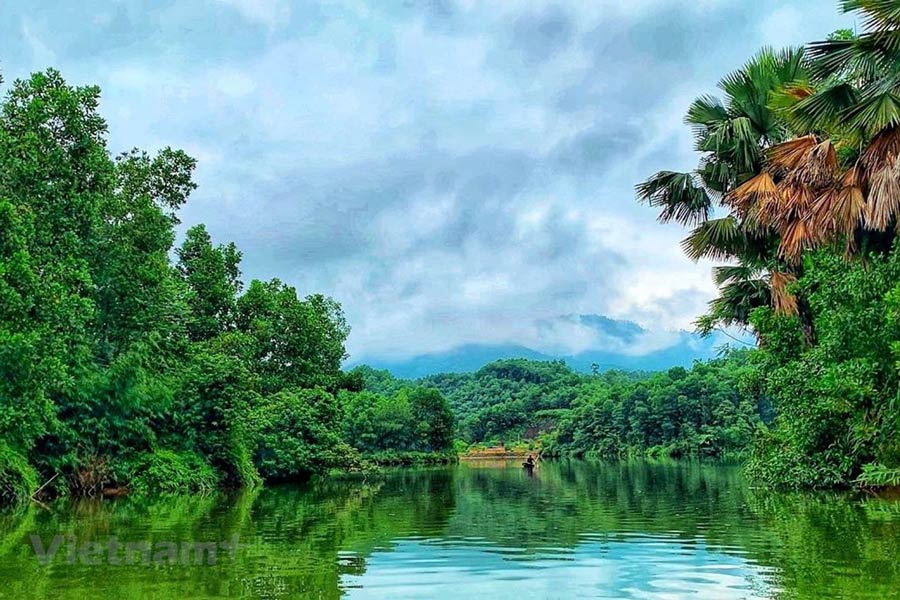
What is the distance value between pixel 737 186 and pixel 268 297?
25.9m

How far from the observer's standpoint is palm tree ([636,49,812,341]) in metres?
16.8

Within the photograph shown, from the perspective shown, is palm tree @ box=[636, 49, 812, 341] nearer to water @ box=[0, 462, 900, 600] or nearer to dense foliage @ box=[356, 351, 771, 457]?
water @ box=[0, 462, 900, 600]

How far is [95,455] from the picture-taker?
2391cm

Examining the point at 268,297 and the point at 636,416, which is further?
the point at 636,416

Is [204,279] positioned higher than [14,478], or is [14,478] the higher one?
[204,279]

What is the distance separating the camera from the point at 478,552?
9352 millimetres

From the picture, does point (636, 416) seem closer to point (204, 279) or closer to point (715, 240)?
point (204, 279)

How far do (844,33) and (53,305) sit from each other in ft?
61.2

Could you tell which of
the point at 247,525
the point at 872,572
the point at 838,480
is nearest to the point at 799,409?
the point at 838,480

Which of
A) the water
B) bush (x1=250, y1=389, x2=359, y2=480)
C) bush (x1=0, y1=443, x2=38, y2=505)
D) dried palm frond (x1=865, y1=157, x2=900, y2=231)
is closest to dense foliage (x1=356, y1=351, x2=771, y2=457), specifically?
bush (x1=250, y1=389, x2=359, y2=480)

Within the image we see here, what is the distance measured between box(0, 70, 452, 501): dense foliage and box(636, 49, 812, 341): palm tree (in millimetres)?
14580

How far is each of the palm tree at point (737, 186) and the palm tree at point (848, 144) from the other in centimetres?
295

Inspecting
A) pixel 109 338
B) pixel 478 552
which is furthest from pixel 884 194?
pixel 109 338

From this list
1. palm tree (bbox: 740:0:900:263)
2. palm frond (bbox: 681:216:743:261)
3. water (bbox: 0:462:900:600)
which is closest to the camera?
water (bbox: 0:462:900:600)
